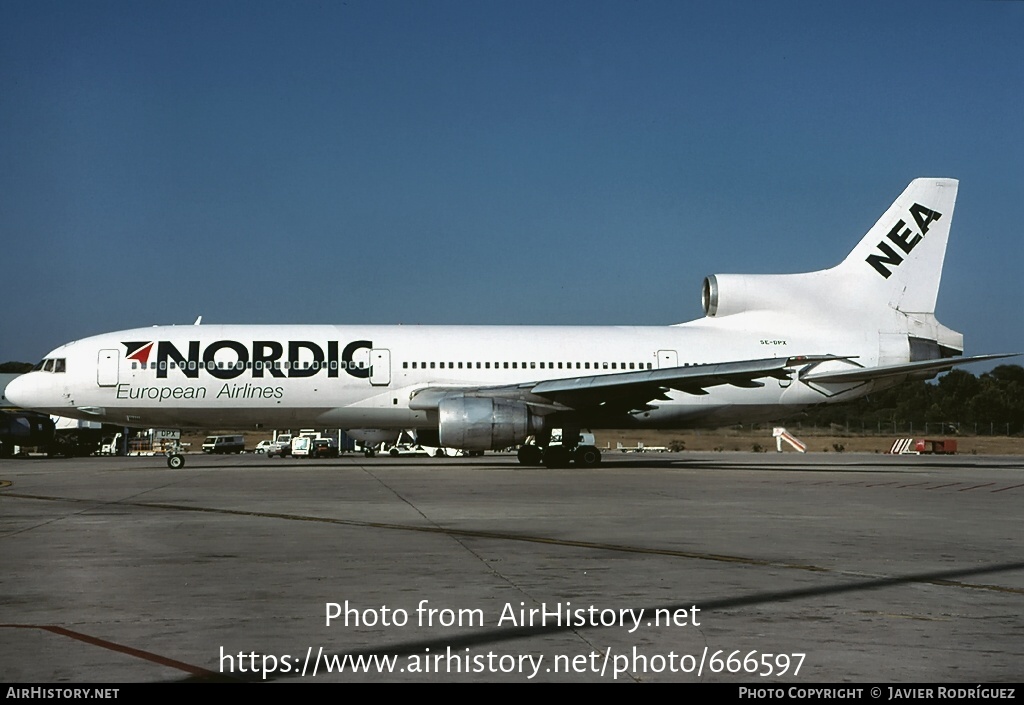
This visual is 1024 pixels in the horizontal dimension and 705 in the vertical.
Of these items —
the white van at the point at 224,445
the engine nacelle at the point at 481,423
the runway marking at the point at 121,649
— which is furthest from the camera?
the white van at the point at 224,445

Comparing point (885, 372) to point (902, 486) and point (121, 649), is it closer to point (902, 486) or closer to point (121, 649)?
point (902, 486)

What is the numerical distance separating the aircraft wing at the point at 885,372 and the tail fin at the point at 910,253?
254cm

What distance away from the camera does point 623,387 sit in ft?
88.6

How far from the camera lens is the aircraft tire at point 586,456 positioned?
2892cm

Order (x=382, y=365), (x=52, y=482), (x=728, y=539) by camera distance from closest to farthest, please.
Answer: (x=728, y=539)
(x=52, y=482)
(x=382, y=365)

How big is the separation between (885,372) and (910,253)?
190 inches

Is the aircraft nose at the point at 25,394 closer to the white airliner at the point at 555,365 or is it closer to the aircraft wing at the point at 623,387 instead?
the white airliner at the point at 555,365

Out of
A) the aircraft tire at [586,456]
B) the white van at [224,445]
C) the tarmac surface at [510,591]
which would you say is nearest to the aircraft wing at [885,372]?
the aircraft tire at [586,456]

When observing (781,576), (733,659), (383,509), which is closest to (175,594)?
(733,659)

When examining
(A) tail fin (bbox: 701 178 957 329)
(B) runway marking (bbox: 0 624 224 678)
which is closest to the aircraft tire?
(A) tail fin (bbox: 701 178 957 329)

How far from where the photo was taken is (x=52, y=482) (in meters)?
22.4

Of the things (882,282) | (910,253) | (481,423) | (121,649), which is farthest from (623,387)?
(121,649)

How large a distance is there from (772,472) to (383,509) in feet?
49.0

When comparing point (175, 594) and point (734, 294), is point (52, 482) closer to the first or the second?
point (175, 594)
